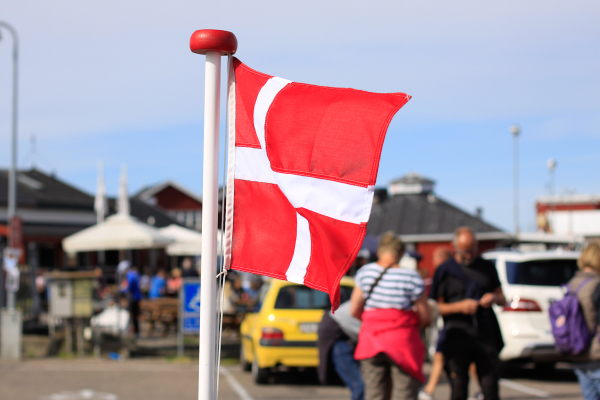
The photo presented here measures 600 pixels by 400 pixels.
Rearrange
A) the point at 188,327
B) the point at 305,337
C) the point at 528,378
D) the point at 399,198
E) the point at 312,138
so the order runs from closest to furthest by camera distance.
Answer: the point at 312,138 < the point at 305,337 < the point at 528,378 < the point at 188,327 < the point at 399,198

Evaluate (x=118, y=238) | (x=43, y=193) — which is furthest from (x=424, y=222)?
(x=118, y=238)

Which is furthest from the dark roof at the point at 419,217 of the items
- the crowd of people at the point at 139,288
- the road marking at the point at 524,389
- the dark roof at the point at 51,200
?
the road marking at the point at 524,389

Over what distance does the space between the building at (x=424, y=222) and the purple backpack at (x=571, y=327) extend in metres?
39.8

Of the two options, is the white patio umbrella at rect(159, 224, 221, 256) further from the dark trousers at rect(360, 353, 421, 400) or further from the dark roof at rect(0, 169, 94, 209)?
the dark roof at rect(0, 169, 94, 209)

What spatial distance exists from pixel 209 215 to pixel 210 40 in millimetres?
695

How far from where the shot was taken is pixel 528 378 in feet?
36.9

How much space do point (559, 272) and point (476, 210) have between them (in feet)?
154

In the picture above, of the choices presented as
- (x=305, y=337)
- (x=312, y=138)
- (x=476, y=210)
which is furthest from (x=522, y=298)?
(x=476, y=210)

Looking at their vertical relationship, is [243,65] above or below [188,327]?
above

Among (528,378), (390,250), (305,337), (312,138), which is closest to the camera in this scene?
(312,138)

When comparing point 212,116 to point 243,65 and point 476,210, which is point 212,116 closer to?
point 243,65

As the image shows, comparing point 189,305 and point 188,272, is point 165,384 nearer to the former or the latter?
point 189,305

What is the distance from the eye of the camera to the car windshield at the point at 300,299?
34.8ft

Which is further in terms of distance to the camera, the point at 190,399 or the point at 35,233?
the point at 35,233
